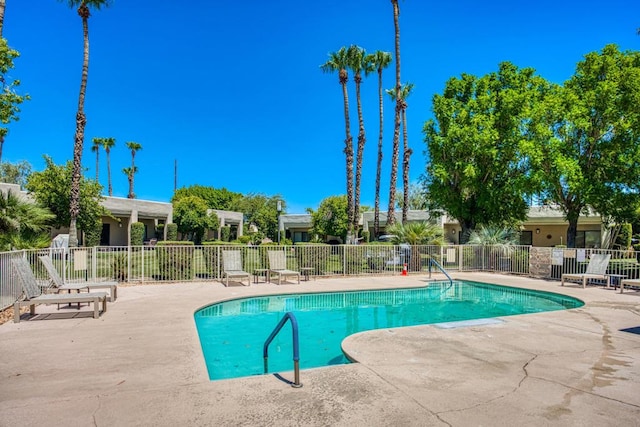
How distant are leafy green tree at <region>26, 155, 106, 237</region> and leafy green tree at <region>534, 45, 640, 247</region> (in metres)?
23.3

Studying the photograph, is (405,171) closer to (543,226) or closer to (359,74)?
(359,74)

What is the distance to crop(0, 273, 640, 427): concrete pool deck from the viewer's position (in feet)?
12.2

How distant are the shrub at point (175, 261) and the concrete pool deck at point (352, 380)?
19.4 feet

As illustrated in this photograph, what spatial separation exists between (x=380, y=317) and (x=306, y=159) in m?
78.8

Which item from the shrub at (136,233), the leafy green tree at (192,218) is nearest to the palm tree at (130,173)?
the leafy green tree at (192,218)

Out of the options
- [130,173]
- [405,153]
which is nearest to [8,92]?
[405,153]

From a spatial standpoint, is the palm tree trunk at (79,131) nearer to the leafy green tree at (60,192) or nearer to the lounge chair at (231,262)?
the leafy green tree at (60,192)

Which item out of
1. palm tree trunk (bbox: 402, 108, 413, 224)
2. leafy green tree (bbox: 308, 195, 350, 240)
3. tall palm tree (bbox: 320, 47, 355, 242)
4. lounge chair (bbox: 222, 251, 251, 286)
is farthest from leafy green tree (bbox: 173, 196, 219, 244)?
lounge chair (bbox: 222, 251, 251, 286)

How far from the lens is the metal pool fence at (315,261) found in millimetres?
12820

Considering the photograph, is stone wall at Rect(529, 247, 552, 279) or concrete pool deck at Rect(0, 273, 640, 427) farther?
stone wall at Rect(529, 247, 552, 279)

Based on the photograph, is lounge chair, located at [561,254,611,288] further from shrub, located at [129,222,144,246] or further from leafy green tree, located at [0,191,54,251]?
shrub, located at [129,222,144,246]

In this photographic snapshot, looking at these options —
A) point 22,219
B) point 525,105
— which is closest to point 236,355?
point 22,219

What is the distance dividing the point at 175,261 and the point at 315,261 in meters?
5.22

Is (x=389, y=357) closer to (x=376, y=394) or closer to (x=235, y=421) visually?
(x=376, y=394)
